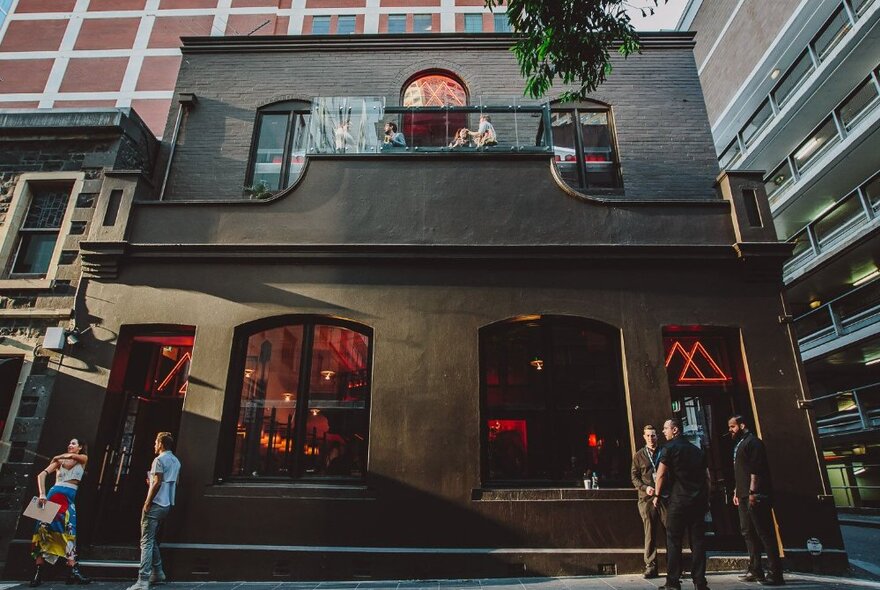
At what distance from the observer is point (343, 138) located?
29.3 feet

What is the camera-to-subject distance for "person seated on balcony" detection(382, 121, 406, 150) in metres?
8.84

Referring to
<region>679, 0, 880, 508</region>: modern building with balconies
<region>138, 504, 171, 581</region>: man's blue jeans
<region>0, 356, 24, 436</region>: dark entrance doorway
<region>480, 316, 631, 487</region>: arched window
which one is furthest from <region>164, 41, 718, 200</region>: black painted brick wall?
<region>679, 0, 880, 508</region>: modern building with balconies

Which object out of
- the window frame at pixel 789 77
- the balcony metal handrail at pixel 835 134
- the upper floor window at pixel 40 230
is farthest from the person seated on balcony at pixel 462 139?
the window frame at pixel 789 77

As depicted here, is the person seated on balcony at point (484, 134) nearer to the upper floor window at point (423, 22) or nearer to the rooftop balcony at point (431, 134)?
the rooftop balcony at point (431, 134)

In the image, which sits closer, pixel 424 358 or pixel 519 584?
pixel 519 584

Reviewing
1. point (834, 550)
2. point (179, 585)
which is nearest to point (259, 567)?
point (179, 585)

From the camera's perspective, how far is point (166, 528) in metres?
6.77

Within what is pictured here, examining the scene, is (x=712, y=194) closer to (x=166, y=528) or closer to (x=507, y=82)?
(x=507, y=82)

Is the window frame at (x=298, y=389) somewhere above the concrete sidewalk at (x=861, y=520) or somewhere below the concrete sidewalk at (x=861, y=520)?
above

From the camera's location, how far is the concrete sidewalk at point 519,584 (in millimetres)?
5832

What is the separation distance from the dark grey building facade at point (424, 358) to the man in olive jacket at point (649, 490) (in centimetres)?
25

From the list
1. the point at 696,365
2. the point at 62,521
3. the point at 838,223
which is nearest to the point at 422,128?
the point at 696,365

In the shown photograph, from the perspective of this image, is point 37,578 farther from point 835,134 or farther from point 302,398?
point 835,134

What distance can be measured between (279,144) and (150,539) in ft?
25.5
